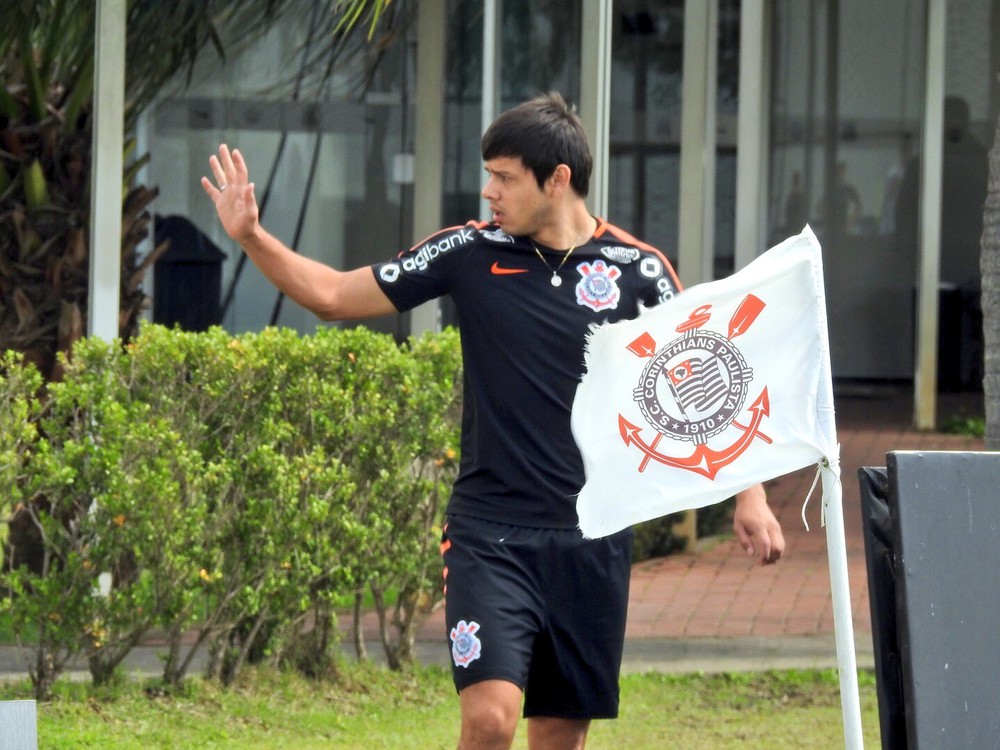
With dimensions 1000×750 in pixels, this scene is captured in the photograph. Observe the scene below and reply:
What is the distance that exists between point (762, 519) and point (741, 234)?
5.95 metres

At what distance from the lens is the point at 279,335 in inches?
225

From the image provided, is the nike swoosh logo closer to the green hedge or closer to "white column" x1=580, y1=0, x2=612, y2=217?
the green hedge

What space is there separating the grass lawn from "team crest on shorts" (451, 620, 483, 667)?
199cm

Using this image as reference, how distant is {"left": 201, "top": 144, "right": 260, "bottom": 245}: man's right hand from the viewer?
361 centimetres

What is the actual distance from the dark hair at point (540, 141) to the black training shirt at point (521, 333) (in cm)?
18

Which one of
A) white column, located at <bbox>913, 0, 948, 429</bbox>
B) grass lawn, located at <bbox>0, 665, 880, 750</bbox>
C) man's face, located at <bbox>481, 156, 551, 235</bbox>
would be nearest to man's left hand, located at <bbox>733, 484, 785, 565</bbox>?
man's face, located at <bbox>481, 156, 551, 235</bbox>

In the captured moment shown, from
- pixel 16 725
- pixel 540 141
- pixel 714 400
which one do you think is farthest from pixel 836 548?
pixel 16 725

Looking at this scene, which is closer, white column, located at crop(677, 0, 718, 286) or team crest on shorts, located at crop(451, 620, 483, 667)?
team crest on shorts, located at crop(451, 620, 483, 667)

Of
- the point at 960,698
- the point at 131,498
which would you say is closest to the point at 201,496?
the point at 131,498

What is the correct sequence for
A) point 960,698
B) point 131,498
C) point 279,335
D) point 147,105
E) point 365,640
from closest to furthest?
point 960,698
point 131,498
point 279,335
point 365,640
point 147,105

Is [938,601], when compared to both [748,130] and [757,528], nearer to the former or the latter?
[757,528]

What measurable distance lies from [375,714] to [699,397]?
2.79m

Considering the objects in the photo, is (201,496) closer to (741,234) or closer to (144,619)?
(144,619)

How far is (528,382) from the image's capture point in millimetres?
3709
